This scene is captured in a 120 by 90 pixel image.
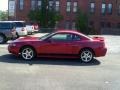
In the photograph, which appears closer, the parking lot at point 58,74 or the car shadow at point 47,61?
the parking lot at point 58,74

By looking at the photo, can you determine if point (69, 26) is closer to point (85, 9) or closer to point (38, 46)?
point (85, 9)

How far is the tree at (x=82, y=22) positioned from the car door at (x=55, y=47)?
38645mm

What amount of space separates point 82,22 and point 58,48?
1603 inches

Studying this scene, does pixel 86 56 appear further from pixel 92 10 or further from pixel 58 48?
pixel 92 10

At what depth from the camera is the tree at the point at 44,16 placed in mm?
57188

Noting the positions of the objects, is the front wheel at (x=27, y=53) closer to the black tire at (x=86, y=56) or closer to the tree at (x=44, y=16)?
the black tire at (x=86, y=56)

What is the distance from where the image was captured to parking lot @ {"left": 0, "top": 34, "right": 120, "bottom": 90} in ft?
34.6

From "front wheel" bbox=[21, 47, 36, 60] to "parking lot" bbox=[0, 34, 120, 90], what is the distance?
0.98 feet

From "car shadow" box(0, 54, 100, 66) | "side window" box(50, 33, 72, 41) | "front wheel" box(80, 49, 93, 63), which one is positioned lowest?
"car shadow" box(0, 54, 100, 66)

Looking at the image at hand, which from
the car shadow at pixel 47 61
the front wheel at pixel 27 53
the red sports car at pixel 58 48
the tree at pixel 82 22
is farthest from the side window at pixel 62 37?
the tree at pixel 82 22

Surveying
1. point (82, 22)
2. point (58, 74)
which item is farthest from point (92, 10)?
point (58, 74)

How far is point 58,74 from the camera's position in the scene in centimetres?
1256

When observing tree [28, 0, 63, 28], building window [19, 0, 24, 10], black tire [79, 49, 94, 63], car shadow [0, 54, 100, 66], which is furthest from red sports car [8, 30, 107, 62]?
building window [19, 0, 24, 10]

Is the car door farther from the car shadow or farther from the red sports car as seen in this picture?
the car shadow
